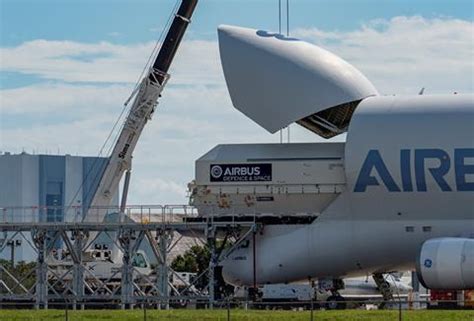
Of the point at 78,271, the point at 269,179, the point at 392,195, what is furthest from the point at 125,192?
the point at 392,195

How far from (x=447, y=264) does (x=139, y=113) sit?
2003 cm

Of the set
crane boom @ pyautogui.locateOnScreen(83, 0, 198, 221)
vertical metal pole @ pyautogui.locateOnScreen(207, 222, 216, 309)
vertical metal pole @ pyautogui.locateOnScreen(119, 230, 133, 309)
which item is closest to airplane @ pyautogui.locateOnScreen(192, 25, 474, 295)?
vertical metal pole @ pyautogui.locateOnScreen(207, 222, 216, 309)

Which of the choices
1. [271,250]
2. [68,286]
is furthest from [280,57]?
[68,286]

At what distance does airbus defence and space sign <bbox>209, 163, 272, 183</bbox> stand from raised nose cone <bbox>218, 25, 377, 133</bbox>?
199 cm

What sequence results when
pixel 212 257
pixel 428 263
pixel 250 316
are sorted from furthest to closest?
1. pixel 212 257
2. pixel 428 263
3. pixel 250 316

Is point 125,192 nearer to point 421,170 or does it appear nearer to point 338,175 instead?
point 338,175

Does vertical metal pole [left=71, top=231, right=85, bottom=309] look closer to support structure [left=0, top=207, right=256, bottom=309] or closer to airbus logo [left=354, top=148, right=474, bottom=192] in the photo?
support structure [left=0, top=207, right=256, bottom=309]

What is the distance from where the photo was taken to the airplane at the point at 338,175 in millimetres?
67812

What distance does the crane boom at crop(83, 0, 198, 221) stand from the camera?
76062mm

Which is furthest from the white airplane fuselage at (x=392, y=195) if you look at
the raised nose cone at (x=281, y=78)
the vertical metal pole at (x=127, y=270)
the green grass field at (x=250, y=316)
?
the green grass field at (x=250, y=316)

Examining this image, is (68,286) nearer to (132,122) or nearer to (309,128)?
(132,122)

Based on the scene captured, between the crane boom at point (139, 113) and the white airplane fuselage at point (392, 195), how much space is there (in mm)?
10392

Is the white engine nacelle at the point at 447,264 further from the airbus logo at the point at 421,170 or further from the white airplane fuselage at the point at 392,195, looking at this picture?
the airbus logo at the point at 421,170

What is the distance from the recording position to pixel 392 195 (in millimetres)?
68500
